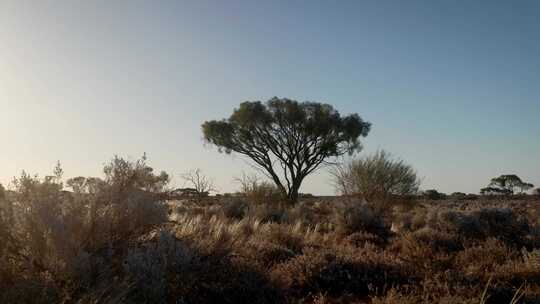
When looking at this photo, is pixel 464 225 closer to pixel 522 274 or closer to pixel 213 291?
pixel 522 274

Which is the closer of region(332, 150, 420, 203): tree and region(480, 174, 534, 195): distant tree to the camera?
region(332, 150, 420, 203): tree

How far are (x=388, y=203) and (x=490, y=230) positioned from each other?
6.67 metres

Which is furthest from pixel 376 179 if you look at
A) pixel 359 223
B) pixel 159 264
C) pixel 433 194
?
pixel 433 194

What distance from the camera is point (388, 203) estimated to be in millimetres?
17312

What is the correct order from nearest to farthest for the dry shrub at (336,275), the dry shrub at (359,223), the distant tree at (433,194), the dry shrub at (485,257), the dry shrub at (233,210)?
the dry shrub at (336,275)
the dry shrub at (485,257)
the dry shrub at (359,223)
the dry shrub at (233,210)
the distant tree at (433,194)

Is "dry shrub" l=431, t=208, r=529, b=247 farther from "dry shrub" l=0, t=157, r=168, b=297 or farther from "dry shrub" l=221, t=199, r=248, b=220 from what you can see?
"dry shrub" l=0, t=157, r=168, b=297

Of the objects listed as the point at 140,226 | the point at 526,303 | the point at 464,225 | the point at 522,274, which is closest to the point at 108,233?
the point at 140,226

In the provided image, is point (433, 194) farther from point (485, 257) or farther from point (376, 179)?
point (485, 257)

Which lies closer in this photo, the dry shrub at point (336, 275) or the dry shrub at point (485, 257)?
the dry shrub at point (336, 275)

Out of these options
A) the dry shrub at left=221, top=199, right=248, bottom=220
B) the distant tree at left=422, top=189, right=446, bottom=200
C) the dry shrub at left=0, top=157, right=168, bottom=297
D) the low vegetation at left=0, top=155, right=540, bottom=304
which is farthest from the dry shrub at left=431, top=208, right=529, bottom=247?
the distant tree at left=422, top=189, right=446, bottom=200

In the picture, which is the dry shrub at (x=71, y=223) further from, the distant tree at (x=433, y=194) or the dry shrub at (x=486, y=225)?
the distant tree at (x=433, y=194)

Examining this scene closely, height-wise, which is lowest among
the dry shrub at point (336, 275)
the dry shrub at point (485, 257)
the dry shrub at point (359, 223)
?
the dry shrub at point (336, 275)

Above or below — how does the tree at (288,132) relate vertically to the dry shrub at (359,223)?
above

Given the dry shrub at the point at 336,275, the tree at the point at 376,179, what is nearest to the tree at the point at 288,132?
the tree at the point at 376,179
